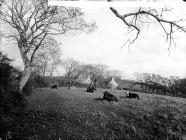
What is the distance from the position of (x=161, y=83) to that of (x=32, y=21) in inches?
227

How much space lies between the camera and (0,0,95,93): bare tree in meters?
6.83

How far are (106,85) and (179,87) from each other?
297cm

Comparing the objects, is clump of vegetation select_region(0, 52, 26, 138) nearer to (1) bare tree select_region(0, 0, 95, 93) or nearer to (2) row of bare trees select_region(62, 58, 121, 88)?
(1) bare tree select_region(0, 0, 95, 93)

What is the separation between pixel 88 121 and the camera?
5855mm

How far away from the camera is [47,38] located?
686 cm

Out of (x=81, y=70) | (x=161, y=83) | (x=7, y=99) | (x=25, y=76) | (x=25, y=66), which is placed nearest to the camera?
(x=7, y=99)

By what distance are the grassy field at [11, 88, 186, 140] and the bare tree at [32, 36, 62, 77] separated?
721mm

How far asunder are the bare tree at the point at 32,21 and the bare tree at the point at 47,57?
16 centimetres

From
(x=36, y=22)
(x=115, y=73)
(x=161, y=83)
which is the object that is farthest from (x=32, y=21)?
(x=161, y=83)

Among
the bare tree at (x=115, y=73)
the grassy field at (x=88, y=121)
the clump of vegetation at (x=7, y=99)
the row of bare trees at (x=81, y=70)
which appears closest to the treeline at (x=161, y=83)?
the bare tree at (x=115, y=73)

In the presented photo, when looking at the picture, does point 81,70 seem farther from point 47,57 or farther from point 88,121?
point 88,121

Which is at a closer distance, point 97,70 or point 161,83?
point 97,70

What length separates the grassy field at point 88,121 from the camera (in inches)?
200

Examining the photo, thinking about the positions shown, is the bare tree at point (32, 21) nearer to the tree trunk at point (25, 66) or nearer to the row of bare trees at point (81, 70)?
the tree trunk at point (25, 66)
